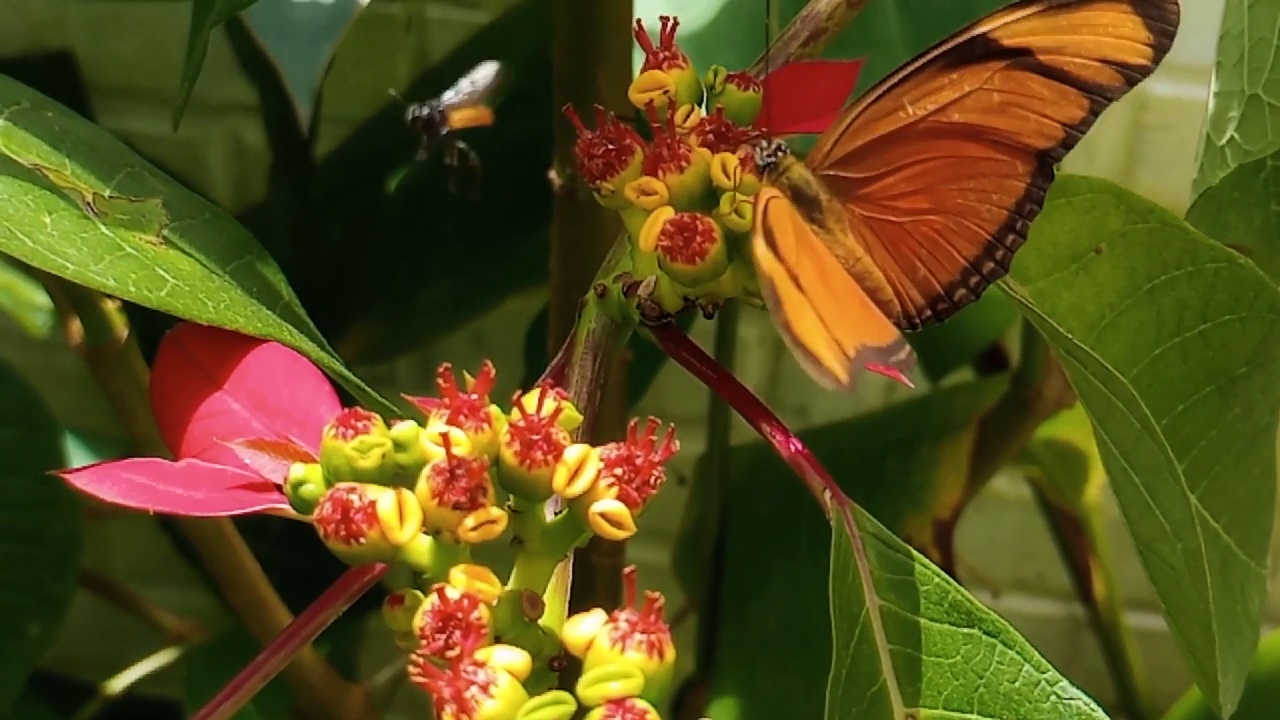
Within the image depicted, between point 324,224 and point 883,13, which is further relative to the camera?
point 324,224

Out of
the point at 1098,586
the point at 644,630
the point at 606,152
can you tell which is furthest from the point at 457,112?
the point at 1098,586

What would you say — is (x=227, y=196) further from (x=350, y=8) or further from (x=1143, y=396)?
(x=1143, y=396)

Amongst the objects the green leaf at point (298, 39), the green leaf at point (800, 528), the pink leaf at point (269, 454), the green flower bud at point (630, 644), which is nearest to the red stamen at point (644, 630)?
the green flower bud at point (630, 644)

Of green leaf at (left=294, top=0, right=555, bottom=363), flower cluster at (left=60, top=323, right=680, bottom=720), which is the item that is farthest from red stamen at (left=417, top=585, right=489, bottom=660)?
green leaf at (left=294, top=0, right=555, bottom=363)

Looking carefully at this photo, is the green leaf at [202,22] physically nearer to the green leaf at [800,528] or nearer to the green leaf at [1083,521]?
the green leaf at [800,528]

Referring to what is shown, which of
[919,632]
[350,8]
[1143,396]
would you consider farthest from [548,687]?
[350,8]

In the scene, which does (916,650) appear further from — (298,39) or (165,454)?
(298,39)
